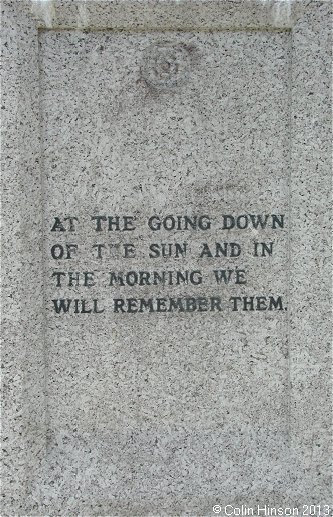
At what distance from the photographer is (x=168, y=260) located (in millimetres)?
2285

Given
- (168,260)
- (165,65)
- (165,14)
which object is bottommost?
(168,260)

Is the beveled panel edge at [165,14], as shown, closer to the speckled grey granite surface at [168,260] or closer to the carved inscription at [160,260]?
the speckled grey granite surface at [168,260]

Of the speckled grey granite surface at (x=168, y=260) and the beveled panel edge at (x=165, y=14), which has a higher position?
the beveled panel edge at (x=165, y=14)

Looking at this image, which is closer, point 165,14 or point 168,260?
point 165,14

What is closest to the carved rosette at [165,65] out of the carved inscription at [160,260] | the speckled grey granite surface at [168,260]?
the speckled grey granite surface at [168,260]

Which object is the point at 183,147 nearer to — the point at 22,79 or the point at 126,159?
the point at 126,159

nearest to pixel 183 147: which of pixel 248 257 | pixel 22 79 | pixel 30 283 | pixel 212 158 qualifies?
pixel 212 158

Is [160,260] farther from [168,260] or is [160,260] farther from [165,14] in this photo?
[165,14]

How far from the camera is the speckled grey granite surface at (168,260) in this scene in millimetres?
2189

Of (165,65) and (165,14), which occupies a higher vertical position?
(165,14)

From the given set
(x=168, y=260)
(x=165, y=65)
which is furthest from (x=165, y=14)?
(x=168, y=260)

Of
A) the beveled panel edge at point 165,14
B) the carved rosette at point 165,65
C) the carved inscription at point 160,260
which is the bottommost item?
the carved inscription at point 160,260

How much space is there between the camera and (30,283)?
7.24 feet

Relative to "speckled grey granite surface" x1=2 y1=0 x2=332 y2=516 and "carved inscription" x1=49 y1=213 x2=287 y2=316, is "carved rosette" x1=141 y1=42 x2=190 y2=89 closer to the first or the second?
"speckled grey granite surface" x1=2 y1=0 x2=332 y2=516
